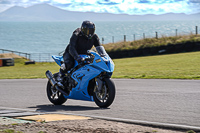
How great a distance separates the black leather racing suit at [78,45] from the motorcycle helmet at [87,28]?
0.22 meters

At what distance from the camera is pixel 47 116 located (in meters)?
7.48

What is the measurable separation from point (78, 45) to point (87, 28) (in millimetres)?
591

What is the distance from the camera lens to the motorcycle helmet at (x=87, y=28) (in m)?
8.64

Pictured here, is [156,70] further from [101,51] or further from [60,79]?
[101,51]

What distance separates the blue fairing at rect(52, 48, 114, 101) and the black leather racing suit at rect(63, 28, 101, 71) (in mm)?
206

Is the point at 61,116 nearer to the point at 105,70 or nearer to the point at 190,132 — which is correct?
the point at 105,70

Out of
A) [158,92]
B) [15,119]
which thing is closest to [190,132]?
[15,119]

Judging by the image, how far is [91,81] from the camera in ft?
28.9

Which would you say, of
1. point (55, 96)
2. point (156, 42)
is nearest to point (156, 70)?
point (55, 96)

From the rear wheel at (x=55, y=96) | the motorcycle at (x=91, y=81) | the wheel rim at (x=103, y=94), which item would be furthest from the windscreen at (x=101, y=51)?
the rear wheel at (x=55, y=96)

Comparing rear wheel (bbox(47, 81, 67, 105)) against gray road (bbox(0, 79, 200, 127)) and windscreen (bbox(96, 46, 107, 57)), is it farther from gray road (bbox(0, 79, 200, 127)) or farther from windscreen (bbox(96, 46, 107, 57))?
windscreen (bbox(96, 46, 107, 57))

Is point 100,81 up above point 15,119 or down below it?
above

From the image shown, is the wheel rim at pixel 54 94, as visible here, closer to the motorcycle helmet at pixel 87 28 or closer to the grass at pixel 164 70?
the motorcycle helmet at pixel 87 28

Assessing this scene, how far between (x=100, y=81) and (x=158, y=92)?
3.22 m
